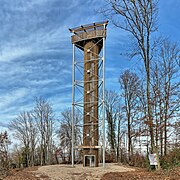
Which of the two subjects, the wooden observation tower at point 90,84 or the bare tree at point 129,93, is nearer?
the wooden observation tower at point 90,84

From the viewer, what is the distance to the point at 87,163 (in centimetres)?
1543

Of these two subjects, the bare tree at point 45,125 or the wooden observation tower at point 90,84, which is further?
the bare tree at point 45,125

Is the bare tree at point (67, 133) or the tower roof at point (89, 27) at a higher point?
the tower roof at point (89, 27)

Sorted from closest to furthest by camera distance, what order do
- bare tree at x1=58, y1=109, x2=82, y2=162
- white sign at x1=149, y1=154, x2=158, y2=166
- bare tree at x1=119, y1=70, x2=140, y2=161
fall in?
1. white sign at x1=149, y1=154, x2=158, y2=166
2. bare tree at x1=119, y1=70, x2=140, y2=161
3. bare tree at x1=58, y1=109, x2=82, y2=162

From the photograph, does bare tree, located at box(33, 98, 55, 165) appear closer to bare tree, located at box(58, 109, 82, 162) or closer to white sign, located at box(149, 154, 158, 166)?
bare tree, located at box(58, 109, 82, 162)

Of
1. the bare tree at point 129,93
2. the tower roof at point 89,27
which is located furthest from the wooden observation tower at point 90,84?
the bare tree at point 129,93

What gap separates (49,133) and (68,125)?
8.04ft

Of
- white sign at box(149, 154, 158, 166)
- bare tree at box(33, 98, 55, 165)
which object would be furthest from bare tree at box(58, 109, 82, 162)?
white sign at box(149, 154, 158, 166)

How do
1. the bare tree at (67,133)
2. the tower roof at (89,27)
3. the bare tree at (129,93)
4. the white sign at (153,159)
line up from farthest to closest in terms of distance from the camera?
the bare tree at (67,133) → the bare tree at (129,93) → the tower roof at (89,27) → the white sign at (153,159)

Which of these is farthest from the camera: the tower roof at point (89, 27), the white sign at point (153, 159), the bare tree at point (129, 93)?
the bare tree at point (129, 93)

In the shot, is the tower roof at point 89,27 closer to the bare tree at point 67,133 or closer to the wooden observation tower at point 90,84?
the wooden observation tower at point 90,84

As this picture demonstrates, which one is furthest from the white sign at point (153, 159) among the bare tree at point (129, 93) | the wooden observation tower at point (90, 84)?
the bare tree at point (129, 93)

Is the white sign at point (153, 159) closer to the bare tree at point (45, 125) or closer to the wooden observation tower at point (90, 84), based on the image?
the wooden observation tower at point (90, 84)

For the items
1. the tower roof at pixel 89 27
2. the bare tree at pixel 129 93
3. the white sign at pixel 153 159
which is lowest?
the white sign at pixel 153 159
